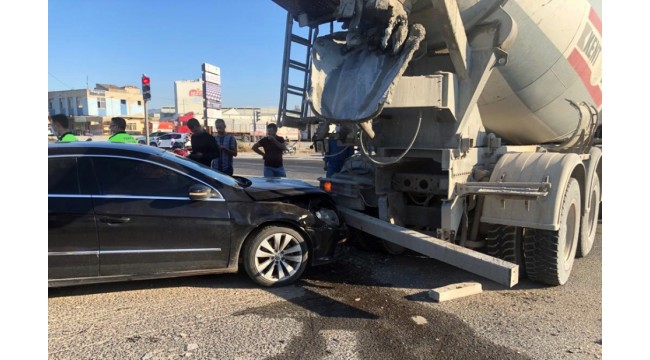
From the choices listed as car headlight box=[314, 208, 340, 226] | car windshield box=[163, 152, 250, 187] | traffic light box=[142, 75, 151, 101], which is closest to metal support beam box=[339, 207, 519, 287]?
car headlight box=[314, 208, 340, 226]

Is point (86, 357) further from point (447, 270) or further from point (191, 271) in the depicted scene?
point (447, 270)

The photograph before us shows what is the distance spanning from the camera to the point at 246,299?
4.07 metres

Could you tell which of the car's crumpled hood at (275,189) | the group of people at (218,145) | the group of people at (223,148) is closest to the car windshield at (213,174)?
the car's crumpled hood at (275,189)

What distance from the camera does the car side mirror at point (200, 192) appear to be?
4.11 meters

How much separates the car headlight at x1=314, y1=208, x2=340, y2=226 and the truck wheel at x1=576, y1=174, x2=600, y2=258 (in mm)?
3082

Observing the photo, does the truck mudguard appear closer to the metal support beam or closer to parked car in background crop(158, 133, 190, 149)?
the metal support beam

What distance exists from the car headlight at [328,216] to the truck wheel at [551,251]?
2.02m

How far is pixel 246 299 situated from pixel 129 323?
1026 millimetres

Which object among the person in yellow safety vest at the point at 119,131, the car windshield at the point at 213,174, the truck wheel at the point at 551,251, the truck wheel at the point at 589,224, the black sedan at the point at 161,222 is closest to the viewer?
the black sedan at the point at 161,222

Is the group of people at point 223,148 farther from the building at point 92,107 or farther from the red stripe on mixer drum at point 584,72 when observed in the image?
the building at point 92,107

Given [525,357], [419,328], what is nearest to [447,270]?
[419,328]

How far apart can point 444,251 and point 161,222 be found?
2.67m

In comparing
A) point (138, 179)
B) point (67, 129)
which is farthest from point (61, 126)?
point (138, 179)

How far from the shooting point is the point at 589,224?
568 centimetres
